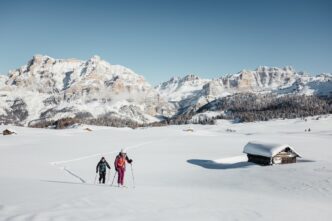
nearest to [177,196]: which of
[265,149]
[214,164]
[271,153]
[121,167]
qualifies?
[121,167]

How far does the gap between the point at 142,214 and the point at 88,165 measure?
109ft

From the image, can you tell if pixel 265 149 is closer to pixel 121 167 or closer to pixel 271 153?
pixel 271 153

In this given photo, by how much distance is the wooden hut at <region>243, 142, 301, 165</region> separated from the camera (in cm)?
4756

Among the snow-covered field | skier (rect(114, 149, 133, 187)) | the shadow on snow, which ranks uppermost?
skier (rect(114, 149, 133, 187))

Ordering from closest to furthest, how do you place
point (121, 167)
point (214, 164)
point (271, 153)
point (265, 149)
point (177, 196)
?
point (177, 196)
point (121, 167)
point (271, 153)
point (265, 149)
point (214, 164)

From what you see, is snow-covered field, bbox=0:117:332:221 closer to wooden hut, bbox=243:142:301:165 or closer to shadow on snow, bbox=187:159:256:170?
shadow on snow, bbox=187:159:256:170

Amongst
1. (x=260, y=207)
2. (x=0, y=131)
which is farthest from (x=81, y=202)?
(x=0, y=131)

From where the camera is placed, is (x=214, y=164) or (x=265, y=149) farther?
(x=214, y=164)

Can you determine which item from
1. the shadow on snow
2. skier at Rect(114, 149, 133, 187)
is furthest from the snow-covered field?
the shadow on snow

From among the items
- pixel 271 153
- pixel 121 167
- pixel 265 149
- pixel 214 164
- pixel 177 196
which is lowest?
pixel 214 164

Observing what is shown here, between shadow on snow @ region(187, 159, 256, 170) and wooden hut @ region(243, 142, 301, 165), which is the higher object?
wooden hut @ region(243, 142, 301, 165)

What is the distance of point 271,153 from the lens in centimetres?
4697

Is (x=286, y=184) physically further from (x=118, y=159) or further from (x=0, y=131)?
(x=0, y=131)

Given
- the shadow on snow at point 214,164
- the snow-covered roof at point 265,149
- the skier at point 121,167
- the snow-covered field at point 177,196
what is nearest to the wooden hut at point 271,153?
the snow-covered roof at point 265,149
